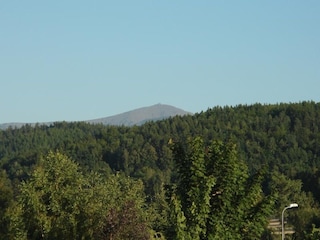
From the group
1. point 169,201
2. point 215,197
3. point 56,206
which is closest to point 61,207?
point 56,206

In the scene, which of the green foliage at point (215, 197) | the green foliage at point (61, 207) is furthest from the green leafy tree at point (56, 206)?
the green foliage at point (215, 197)

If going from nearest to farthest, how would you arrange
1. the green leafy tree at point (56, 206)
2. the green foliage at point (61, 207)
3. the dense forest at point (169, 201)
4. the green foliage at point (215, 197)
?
the green foliage at point (215, 197) < the dense forest at point (169, 201) < the green foliage at point (61, 207) < the green leafy tree at point (56, 206)

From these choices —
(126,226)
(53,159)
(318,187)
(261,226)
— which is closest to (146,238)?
(126,226)

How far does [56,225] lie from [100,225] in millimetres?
2685

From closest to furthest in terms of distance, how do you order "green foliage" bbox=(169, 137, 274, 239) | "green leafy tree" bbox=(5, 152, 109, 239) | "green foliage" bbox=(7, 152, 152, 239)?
"green foliage" bbox=(169, 137, 274, 239)
"green foliage" bbox=(7, 152, 152, 239)
"green leafy tree" bbox=(5, 152, 109, 239)

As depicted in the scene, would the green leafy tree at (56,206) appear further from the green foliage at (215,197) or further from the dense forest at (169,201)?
the green foliage at (215,197)

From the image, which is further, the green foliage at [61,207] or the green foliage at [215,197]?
the green foliage at [61,207]

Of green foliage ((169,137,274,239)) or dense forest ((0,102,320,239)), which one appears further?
dense forest ((0,102,320,239))

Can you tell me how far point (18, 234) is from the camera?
120 feet

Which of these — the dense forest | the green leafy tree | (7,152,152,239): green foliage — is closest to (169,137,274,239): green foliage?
the dense forest

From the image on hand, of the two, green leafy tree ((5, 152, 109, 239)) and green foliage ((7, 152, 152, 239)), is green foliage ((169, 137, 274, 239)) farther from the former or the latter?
green leafy tree ((5, 152, 109, 239))

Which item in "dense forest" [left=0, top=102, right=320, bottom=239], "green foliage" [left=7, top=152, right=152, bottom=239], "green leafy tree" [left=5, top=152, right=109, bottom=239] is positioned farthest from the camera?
"green leafy tree" [left=5, top=152, right=109, bottom=239]

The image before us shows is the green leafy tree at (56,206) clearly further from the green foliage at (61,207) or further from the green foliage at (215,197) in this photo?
the green foliage at (215,197)

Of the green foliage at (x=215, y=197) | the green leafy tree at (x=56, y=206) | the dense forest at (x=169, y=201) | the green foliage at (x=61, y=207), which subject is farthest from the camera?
the green leafy tree at (x=56, y=206)
